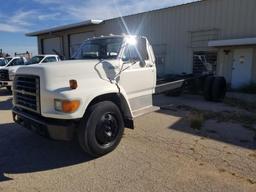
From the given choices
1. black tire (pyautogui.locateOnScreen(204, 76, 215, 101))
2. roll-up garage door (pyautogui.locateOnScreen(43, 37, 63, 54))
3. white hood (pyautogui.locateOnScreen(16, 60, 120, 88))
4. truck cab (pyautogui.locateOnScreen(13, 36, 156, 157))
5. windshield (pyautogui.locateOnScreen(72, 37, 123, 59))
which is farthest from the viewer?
roll-up garage door (pyautogui.locateOnScreen(43, 37, 63, 54))

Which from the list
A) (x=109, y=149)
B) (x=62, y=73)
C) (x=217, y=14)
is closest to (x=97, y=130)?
(x=109, y=149)

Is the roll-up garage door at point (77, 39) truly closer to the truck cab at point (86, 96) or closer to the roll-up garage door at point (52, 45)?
the roll-up garage door at point (52, 45)

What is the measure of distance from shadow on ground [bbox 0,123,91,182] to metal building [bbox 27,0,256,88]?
1018 centimetres

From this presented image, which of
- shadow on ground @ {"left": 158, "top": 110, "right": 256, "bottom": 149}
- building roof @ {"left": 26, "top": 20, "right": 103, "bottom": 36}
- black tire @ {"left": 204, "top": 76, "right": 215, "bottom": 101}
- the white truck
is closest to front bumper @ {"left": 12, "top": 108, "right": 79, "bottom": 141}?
the white truck

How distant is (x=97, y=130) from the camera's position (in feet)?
14.0

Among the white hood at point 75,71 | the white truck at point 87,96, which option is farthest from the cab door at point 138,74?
the white hood at point 75,71

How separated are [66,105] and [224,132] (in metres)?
3.90

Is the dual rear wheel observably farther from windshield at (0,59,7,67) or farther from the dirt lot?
windshield at (0,59,7,67)

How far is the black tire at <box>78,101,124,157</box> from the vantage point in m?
4.09

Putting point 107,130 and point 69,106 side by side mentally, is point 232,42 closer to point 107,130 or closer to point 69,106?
point 107,130

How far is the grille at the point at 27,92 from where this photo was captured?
4.13 meters

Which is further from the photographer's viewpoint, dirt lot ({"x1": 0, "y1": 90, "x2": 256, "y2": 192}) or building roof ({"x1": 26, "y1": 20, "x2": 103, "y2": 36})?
building roof ({"x1": 26, "y1": 20, "x2": 103, "y2": 36})

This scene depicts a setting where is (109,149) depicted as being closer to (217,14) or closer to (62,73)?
(62,73)

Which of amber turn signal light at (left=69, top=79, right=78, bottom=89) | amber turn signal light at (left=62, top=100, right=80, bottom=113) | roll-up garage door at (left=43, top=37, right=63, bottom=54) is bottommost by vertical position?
amber turn signal light at (left=62, top=100, right=80, bottom=113)
